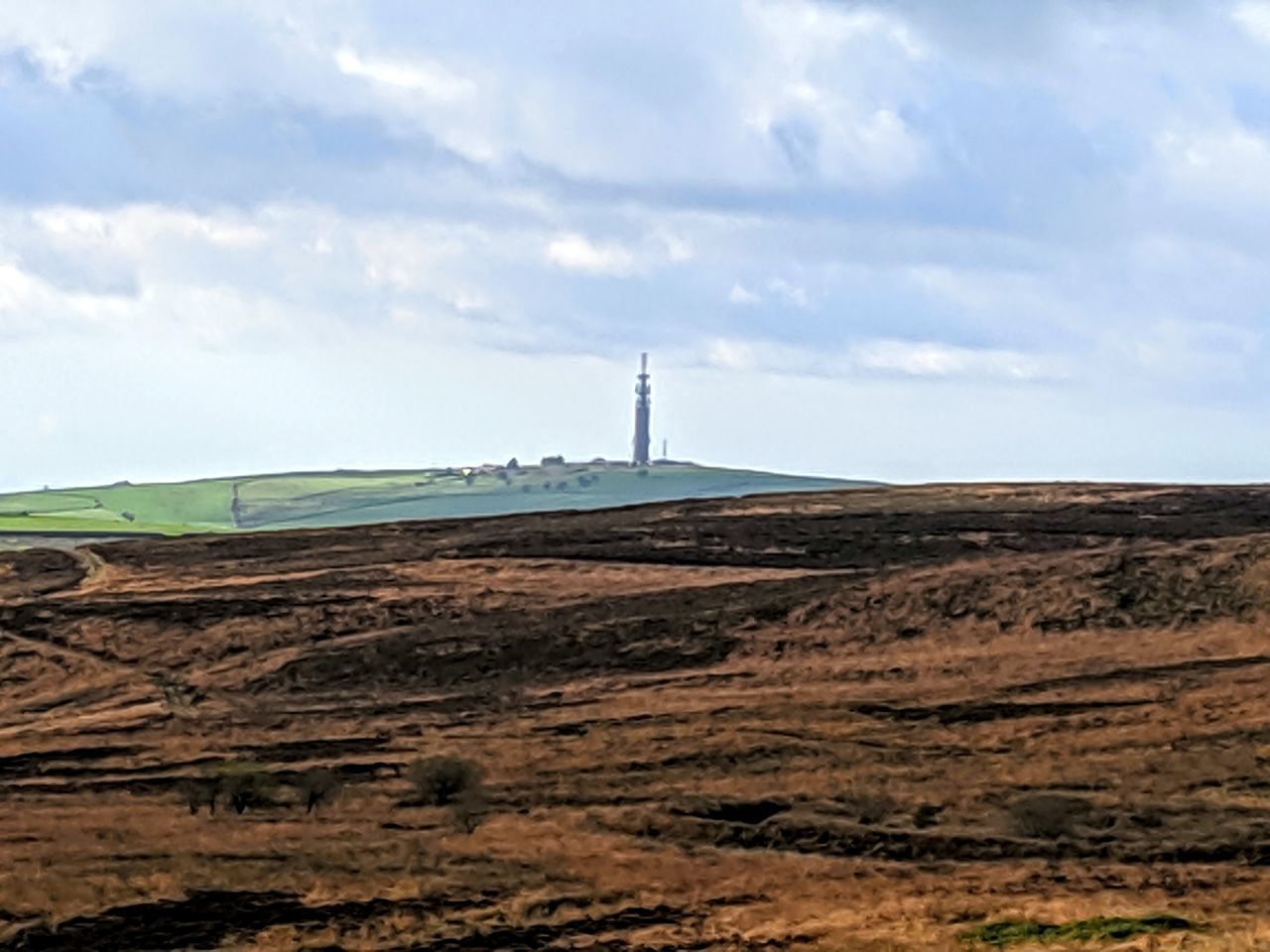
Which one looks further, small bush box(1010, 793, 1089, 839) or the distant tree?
the distant tree

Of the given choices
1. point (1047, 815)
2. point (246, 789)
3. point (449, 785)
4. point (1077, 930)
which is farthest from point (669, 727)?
point (1077, 930)

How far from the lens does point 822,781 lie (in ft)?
155

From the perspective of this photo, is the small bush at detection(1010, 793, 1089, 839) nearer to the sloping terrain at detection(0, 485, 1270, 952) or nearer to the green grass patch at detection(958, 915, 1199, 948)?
the sloping terrain at detection(0, 485, 1270, 952)

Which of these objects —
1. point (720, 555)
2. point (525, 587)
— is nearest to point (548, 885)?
point (525, 587)

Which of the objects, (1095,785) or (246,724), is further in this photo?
(246,724)

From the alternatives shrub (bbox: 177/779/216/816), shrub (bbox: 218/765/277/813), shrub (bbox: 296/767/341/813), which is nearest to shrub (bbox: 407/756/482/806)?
shrub (bbox: 296/767/341/813)

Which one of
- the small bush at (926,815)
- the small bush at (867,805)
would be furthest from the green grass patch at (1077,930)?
the small bush at (867,805)

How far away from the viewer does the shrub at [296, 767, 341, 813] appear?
155 ft

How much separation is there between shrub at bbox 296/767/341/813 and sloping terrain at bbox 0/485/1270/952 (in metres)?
0.14

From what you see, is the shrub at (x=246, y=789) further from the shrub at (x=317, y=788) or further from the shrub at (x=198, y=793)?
the shrub at (x=317, y=788)

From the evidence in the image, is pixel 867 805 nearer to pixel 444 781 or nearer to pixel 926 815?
pixel 926 815

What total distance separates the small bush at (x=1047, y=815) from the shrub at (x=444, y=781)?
12.8 m

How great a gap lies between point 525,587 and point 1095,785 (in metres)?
32.8

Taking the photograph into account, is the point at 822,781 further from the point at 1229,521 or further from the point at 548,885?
the point at 1229,521
